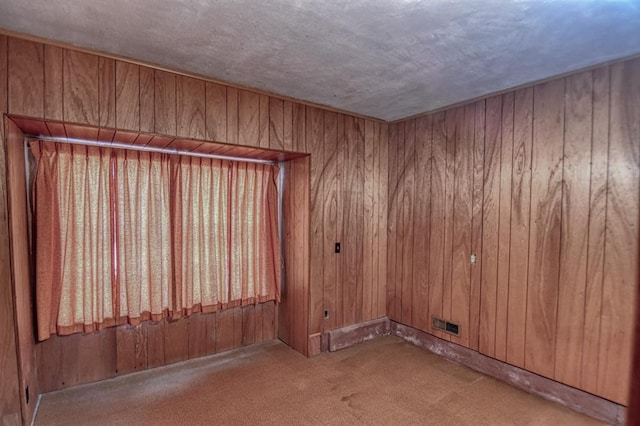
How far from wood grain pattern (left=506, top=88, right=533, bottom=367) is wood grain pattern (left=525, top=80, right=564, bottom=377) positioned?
0.12ft

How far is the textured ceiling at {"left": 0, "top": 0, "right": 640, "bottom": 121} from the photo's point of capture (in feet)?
5.24

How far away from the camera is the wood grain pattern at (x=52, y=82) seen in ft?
6.45

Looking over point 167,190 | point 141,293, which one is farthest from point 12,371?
point 167,190

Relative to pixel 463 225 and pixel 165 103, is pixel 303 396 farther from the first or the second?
pixel 165 103

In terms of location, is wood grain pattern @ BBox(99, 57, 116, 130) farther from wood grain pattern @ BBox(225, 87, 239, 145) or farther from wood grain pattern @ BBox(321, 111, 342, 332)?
wood grain pattern @ BBox(321, 111, 342, 332)

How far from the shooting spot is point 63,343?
8.21 ft

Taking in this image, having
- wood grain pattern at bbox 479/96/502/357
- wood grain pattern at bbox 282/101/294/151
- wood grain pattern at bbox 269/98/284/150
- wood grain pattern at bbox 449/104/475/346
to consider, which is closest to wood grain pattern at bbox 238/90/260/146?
wood grain pattern at bbox 269/98/284/150

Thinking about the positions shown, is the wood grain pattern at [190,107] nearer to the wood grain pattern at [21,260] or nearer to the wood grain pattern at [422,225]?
the wood grain pattern at [21,260]

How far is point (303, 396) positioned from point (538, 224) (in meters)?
2.21

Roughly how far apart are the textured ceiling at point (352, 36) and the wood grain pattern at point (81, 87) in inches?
4.0

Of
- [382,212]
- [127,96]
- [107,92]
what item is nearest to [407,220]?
[382,212]

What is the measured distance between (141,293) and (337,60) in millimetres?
2363

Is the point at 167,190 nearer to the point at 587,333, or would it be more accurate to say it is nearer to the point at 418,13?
the point at 418,13

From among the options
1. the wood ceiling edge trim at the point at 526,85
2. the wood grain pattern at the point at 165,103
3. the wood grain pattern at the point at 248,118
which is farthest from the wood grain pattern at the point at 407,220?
the wood grain pattern at the point at 165,103
